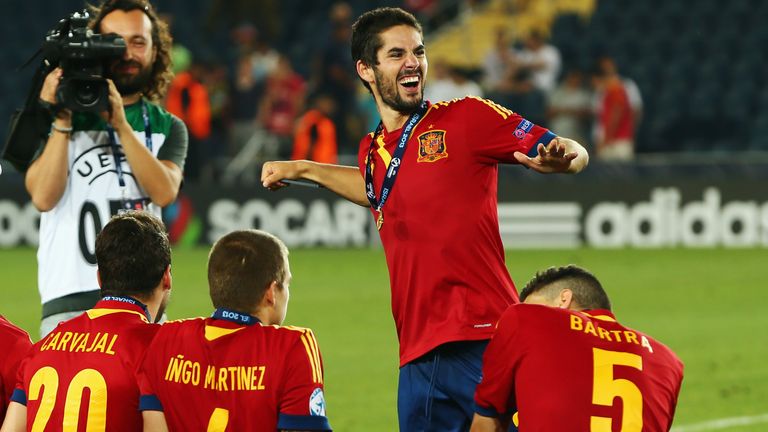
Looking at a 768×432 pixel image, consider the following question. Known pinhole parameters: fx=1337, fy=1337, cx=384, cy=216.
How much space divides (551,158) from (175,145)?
1961 millimetres

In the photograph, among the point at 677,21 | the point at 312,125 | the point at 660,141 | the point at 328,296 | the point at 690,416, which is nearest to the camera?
the point at 690,416

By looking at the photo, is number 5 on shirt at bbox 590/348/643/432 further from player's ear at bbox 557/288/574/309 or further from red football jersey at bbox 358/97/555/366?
red football jersey at bbox 358/97/555/366

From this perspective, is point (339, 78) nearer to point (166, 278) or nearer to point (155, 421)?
point (166, 278)

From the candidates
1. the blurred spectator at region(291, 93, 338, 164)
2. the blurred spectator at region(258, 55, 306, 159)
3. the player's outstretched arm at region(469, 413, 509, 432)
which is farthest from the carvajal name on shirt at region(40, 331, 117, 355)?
the blurred spectator at region(258, 55, 306, 159)

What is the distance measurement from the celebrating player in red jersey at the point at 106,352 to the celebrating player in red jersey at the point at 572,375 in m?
1.12

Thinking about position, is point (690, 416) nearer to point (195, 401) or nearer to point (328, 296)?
point (195, 401)

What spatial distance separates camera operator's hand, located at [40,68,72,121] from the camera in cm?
528

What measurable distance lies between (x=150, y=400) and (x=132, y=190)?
1506 millimetres

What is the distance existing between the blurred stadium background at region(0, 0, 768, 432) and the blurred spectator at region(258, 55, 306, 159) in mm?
57

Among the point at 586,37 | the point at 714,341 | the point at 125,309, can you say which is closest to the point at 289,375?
the point at 125,309

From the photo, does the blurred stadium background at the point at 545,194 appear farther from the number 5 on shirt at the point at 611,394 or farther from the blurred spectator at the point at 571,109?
the number 5 on shirt at the point at 611,394

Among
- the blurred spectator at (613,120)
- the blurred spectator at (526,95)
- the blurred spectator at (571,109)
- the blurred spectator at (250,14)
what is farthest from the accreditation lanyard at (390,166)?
the blurred spectator at (250,14)

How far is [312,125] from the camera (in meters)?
17.6

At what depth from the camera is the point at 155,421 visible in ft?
13.7
